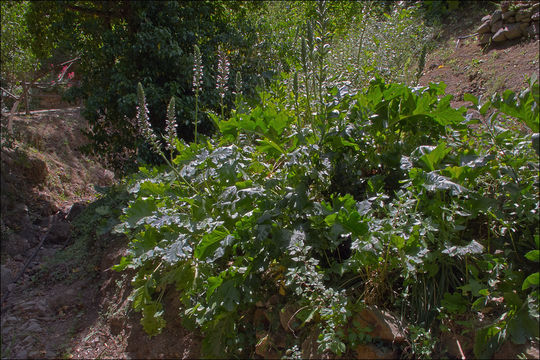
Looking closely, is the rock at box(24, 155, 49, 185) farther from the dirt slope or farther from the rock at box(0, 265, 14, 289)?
the dirt slope

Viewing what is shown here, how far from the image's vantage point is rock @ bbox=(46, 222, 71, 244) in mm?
5188

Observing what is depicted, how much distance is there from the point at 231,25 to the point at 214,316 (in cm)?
463

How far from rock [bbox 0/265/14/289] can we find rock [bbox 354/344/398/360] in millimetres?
3604

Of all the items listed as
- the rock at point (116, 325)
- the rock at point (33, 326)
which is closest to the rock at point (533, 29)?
the rock at point (116, 325)

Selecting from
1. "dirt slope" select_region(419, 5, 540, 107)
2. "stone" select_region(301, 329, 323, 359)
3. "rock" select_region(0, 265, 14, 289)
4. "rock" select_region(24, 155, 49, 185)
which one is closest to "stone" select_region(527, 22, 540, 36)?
"dirt slope" select_region(419, 5, 540, 107)

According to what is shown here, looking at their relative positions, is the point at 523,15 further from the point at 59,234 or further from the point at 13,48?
the point at 13,48

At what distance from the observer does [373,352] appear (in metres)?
A: 2.11

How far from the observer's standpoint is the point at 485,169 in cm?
229

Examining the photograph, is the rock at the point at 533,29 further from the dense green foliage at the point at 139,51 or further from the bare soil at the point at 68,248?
the dense green foliage at the point at 139,51

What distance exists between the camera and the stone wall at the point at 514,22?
553cm

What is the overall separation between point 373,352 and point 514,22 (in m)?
5.55

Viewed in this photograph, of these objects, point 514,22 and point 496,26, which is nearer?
point 514,22

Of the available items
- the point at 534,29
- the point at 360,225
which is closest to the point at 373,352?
the point at 360,225

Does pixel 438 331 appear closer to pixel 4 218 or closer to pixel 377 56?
pixel 377 56
